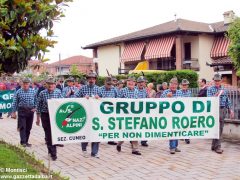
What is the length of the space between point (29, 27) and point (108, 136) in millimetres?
4724

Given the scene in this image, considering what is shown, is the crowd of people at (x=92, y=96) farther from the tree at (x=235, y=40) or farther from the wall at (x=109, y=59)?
the wall at (x=109, y=59)

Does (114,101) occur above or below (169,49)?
below

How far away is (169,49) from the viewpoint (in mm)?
37562

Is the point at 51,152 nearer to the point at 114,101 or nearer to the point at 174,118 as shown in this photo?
the point at 114,101

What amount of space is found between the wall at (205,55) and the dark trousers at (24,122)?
28593 mm

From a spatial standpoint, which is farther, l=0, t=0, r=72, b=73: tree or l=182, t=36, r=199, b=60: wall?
l=182, t=36, r=199, b=60: wall

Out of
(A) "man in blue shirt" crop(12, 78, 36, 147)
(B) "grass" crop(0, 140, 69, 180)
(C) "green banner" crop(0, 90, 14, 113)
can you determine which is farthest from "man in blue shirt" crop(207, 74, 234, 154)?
(C) "green banner" crop(0, 90, 14, 113)

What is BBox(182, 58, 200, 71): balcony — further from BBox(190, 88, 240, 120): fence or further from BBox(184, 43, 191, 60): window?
BBox(190, 88, 240, 120): fence

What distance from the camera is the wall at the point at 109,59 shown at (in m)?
46.8

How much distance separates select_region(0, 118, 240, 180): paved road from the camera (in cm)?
819

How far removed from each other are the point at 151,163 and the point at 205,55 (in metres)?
30.6

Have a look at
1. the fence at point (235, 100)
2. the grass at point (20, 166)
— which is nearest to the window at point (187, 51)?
the fence at point (235, 100)

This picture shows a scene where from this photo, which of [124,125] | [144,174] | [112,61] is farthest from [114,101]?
[112,61]

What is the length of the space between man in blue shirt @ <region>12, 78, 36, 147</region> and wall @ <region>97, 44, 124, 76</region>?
34263 millimetres
